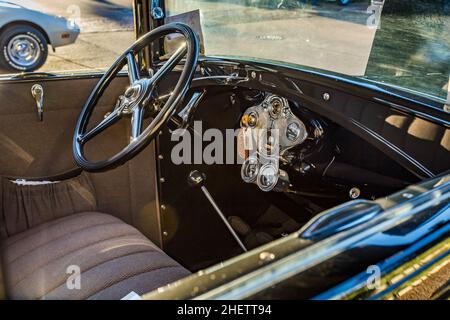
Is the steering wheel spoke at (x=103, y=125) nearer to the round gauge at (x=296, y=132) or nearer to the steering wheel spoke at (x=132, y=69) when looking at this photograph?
the steering wheel spoke at (x=132, y=69)

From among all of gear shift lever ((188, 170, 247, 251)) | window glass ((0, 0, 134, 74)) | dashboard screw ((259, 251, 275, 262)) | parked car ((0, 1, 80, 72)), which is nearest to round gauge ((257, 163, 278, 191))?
gear shift lever ((188, 170, 247, 251))

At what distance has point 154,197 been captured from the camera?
2.15 metres

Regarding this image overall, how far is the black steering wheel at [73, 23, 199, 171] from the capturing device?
4.68 ft

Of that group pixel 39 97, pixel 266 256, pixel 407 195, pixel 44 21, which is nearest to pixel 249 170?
pixel 39 97

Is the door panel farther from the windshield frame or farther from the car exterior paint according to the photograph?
the car exterior paint

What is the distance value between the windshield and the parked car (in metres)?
3.70

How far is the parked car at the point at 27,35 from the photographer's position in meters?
5.21

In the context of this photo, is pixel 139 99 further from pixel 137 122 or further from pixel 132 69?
pixel 132 69

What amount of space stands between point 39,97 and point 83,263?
73cm

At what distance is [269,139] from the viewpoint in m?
1.73
